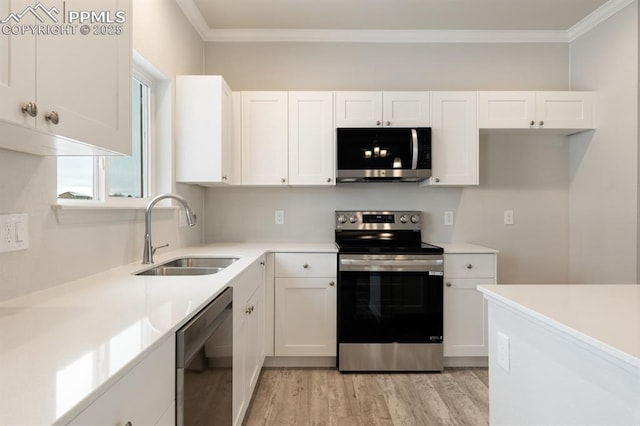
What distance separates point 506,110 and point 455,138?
0.46m

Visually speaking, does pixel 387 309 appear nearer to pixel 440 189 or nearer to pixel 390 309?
pixel 390 309

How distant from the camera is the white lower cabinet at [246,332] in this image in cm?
158

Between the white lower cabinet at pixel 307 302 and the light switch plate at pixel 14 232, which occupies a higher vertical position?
the light switch plate at pixel 14 232

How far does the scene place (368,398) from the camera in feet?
6.98

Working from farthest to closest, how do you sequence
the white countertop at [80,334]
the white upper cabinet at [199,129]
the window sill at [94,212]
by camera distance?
1. the white upper cabinet at [199,129]
2. the window sill at [94,212]
3. the white countertop at [80,334]

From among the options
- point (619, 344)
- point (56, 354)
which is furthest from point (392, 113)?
point (56, 354)

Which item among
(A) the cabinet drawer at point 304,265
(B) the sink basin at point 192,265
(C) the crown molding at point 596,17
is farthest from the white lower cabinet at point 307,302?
(C) the crown molding at point 596,17

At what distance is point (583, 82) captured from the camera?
9.29ft

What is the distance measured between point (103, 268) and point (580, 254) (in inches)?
136

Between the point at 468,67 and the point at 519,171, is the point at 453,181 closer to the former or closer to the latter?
the point at 519,171

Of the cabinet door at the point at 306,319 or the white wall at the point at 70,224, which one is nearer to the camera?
the white wall at the point at 70,224

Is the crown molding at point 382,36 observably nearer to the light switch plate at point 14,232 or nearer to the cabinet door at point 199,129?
the cabinet door at point 199,129

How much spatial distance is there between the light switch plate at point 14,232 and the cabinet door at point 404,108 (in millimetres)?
2246

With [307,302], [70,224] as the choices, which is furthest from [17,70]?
[307,302]
